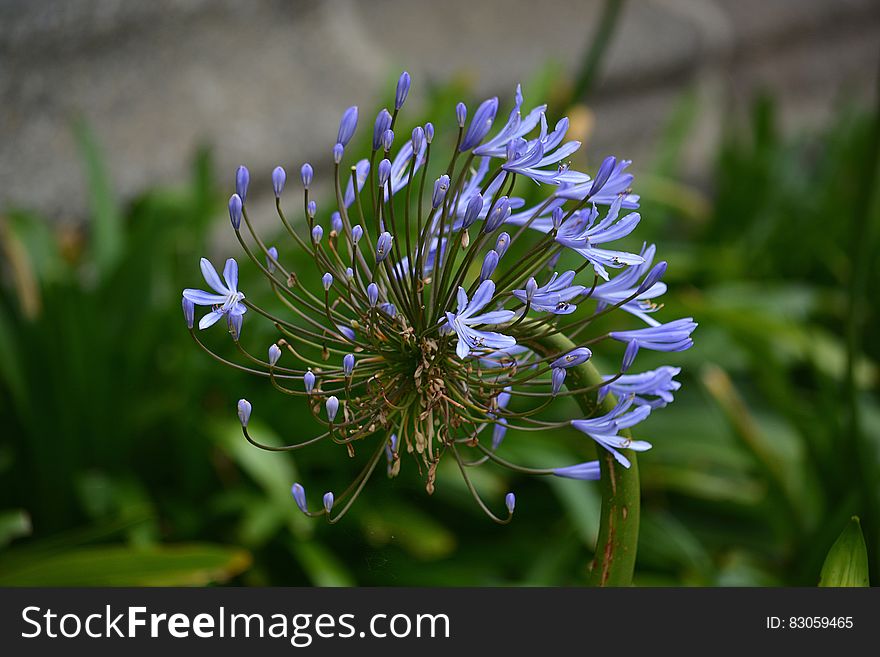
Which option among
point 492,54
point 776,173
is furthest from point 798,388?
point 492,54

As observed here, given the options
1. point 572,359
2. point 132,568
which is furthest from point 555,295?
point 132,568

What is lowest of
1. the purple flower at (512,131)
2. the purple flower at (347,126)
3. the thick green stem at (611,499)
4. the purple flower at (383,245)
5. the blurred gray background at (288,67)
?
the thick green stem at (611,499)

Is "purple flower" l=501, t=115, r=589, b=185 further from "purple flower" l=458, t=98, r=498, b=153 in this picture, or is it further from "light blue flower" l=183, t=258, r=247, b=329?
"light blue flower" l=183, t=258, r=247, b=329

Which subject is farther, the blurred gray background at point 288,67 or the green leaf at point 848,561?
the blurred gray background at point 288,67

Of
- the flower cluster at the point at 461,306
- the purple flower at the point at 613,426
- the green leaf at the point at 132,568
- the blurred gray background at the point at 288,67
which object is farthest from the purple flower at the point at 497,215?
the blurred gray background at the point at 288,67

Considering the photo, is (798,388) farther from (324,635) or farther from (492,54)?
(324,635)

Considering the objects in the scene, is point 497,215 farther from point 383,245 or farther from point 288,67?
point 288,67

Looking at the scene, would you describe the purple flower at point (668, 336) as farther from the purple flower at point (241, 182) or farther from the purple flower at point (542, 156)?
the purple flower at point (241, 182)
